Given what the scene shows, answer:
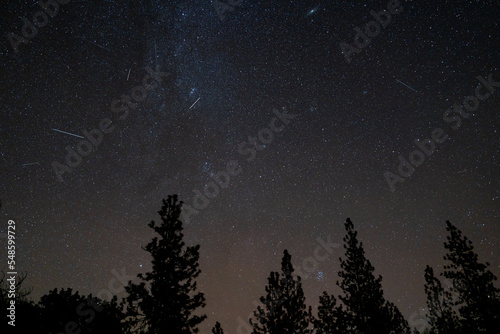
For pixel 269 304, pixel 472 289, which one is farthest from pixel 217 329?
pixel 472 289

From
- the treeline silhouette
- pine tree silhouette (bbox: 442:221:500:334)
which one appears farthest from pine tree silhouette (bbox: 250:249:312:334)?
pine tree silhouette (bbox: 442:221:500:334)

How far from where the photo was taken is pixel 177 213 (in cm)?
1714

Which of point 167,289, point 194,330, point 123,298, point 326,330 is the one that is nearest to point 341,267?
point 326,330

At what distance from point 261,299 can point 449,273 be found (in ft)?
47.1

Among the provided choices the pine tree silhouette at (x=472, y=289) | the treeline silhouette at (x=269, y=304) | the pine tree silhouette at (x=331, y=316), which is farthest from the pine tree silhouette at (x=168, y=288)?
the pine tree silhouette at (x=472, y=289)

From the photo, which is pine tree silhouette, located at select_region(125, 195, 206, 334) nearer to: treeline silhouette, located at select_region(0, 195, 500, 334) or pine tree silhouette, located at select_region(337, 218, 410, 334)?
treeline silhouette, located at select_region(0, 195, 500, 334)

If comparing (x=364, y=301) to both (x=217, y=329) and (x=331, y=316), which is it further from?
(x=217, y=329)

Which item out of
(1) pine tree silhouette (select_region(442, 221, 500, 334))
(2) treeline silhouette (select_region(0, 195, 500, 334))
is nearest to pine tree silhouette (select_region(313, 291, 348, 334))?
(2) treeline silhouette (select_region(0, 195, 500, 334))

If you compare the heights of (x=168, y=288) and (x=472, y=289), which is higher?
(x=168, y=288)

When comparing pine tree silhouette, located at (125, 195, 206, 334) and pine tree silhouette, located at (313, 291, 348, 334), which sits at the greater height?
pine tree silhouette, located at (125, 195, 206, 334)

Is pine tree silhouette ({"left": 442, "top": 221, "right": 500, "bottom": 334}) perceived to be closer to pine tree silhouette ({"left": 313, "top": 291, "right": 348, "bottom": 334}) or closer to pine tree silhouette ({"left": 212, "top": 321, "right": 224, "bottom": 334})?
pine tree silhouette ({"left": 313, "top": 291, "right": 348, "bottom": 334})

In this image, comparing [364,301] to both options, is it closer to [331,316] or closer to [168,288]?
[331,316]

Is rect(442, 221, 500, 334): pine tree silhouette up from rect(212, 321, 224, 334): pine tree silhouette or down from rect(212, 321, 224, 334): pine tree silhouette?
down

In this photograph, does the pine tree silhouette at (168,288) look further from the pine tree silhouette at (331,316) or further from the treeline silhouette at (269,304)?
the pine tree silhouette at (331,316)
